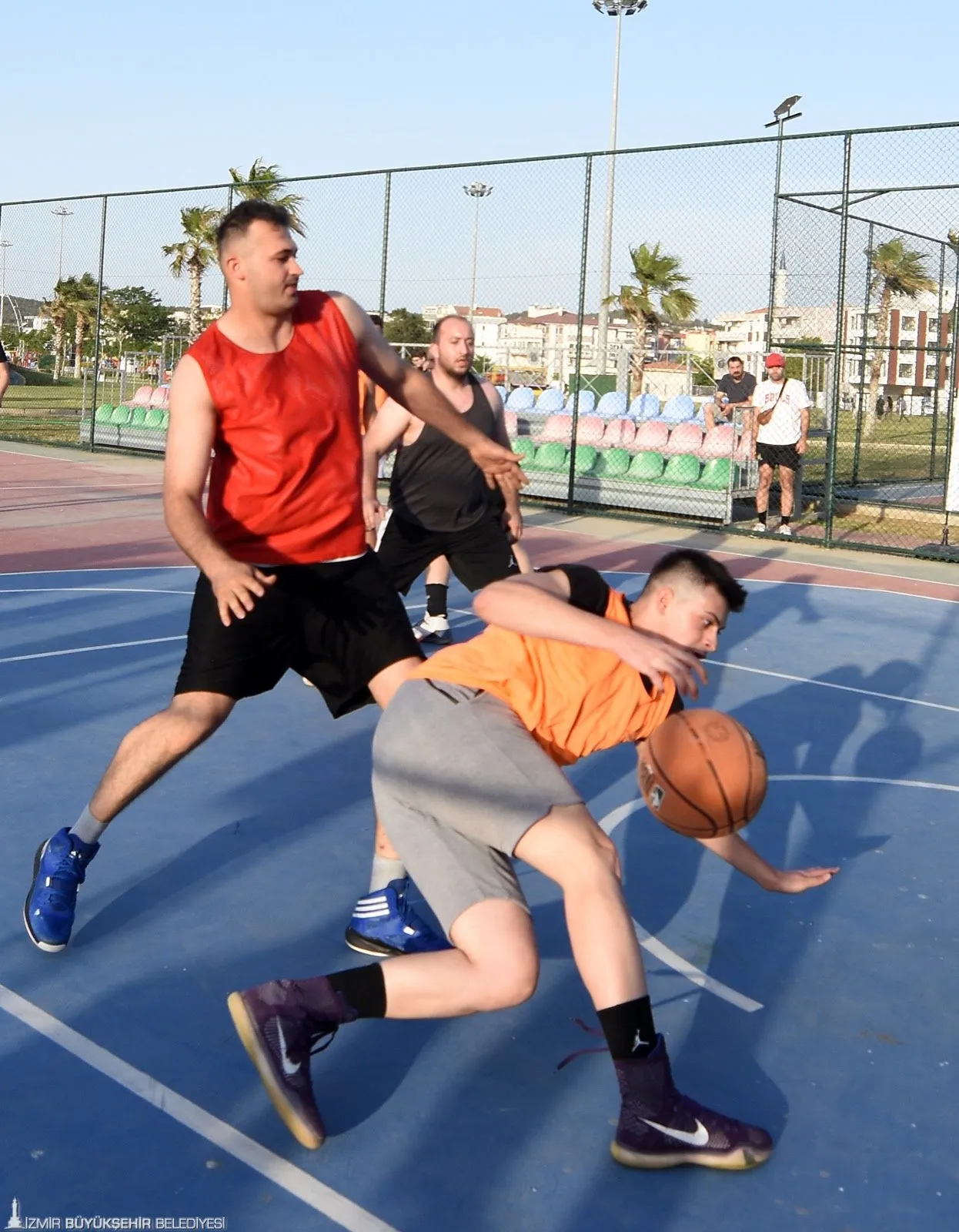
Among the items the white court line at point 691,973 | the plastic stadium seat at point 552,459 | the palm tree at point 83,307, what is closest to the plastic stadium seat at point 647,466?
the plastic stadium seat at point 552,459

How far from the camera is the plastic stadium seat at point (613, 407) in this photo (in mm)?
Result: 19766

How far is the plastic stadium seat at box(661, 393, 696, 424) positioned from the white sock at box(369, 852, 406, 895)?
1569cm

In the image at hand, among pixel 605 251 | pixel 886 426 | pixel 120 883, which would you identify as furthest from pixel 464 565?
pixel 886 426

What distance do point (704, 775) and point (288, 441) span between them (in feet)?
5.12

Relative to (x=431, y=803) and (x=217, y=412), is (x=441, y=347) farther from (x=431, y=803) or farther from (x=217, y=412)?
(x=431, y=803)

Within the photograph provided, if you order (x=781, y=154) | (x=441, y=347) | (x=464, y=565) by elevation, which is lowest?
(x=464, y=565)

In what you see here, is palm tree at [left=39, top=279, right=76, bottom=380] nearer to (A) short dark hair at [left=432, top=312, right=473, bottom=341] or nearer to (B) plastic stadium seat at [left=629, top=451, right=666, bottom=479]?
(B) plastic stadium seat at [left=629, top=451, right=666, bottom=479]

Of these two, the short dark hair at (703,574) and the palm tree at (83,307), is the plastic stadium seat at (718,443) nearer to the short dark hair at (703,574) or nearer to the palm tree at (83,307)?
the short dark hair at (703,574)

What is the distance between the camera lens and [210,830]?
5.02m

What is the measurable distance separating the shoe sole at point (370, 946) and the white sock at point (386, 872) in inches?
5.2

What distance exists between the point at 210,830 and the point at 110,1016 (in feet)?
4.64

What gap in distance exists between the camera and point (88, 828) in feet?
13.4

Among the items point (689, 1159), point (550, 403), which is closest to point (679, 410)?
point (550, 403)

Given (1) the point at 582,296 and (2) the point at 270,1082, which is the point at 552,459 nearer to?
(1) the point at 582,296
